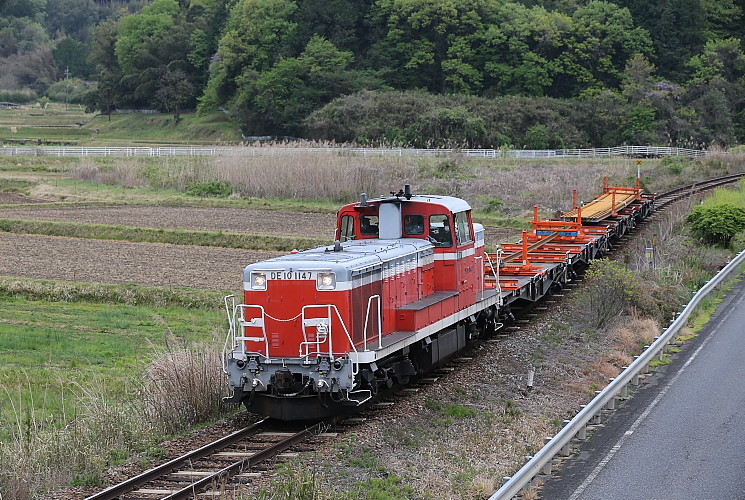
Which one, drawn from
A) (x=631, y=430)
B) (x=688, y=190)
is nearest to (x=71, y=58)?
(x=688, y=190)

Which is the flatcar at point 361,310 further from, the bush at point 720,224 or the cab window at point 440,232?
the bush at point 720,224

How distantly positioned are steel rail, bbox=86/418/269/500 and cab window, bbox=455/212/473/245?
5.79 m

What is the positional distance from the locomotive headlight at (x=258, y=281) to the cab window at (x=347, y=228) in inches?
131

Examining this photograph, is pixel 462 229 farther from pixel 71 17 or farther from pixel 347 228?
pixel 71 17

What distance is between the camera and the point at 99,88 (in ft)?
383

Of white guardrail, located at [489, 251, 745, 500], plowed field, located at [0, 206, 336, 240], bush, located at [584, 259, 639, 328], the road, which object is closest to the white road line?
the road

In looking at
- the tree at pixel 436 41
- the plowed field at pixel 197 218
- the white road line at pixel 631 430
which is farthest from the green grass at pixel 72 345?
the tree at pixel 436 41

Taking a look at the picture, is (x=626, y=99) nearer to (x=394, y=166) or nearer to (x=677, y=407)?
(x=394, y=166)

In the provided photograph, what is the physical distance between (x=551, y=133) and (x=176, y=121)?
152 feet

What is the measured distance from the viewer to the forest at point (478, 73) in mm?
83812

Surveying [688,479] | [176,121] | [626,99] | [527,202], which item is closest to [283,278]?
[688,479]

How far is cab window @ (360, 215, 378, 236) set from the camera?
17438 millimetres

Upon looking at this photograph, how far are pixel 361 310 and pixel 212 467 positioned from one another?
3.70m

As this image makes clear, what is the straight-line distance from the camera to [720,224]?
31.4 meters
